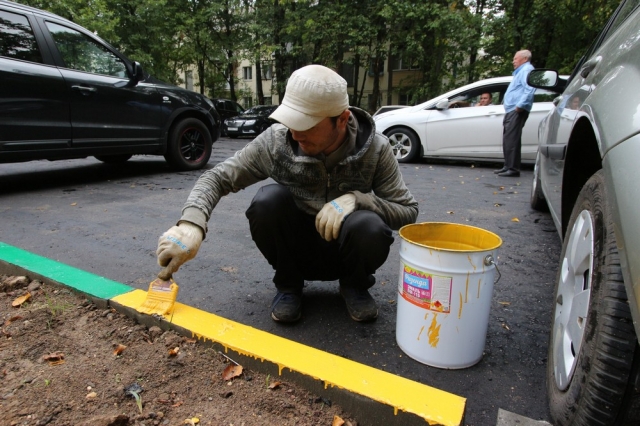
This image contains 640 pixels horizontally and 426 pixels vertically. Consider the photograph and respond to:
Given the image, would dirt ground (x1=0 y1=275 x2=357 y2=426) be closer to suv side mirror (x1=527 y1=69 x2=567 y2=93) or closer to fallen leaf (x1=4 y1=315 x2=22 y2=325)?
fallen leaf (x1=4 y1=315 x2=22 y2=325)

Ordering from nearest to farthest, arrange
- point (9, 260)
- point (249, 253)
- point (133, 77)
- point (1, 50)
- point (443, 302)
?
1. point (443, 302)
2. point (9, 260)
3. point (249, 253)
4. point (1, 50)
5. point (133, 77)

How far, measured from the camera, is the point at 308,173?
1.88 metres

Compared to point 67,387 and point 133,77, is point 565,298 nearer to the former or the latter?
point 67,387

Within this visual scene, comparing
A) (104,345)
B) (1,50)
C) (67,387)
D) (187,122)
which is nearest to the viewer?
(67,387)

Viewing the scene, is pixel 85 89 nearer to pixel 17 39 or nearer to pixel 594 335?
pixel 17 39

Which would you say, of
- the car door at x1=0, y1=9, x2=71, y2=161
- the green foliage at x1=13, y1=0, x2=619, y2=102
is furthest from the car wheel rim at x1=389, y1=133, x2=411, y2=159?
the green foliage at x1=13, y1=0, x2=619, y2=102

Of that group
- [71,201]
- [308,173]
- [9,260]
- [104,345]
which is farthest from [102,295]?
[71,201]

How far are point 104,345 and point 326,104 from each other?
1297 millimetres

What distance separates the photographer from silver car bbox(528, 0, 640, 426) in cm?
93

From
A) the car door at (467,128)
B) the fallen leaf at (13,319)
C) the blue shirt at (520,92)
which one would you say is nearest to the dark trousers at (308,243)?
the fallen leaf at (13,319)

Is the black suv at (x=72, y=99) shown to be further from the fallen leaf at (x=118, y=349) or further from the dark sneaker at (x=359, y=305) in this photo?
the dark sneaker at (x=359, y=305)

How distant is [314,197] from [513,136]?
5147mm

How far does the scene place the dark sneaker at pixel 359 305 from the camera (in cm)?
198

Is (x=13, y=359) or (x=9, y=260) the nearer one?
(x=13, y=359)
